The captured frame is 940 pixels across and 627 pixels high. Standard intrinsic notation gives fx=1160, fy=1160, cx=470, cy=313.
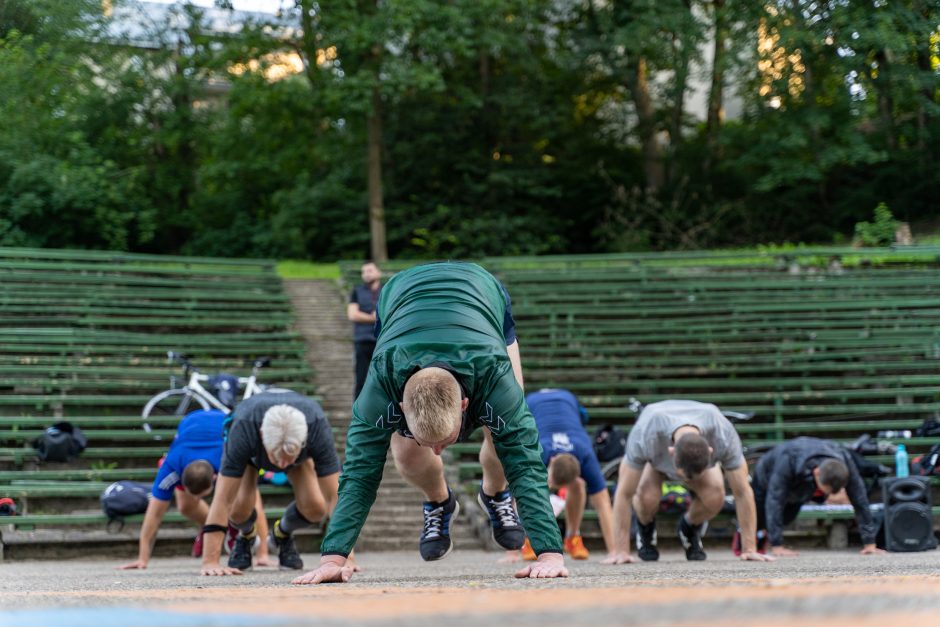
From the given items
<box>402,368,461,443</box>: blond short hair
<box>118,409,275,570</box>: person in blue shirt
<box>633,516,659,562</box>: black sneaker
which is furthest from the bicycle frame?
<box>402,368,461,443</box>: blond short hair

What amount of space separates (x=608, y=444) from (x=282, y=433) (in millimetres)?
4884

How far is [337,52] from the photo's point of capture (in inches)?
989

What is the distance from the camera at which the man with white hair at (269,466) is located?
6.68m

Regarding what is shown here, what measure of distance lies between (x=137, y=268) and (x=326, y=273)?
7.02 metres

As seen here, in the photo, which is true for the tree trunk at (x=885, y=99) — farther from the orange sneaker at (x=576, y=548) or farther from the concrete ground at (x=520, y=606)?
the concrete ground at (x=520, y=606)

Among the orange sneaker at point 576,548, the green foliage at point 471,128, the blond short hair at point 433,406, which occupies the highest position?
the green foliage at point 471,128

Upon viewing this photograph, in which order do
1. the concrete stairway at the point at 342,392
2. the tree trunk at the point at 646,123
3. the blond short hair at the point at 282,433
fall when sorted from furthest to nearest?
1. the tree trunk at the point at 646,123
2. the concrete stairway at the point at 342,392
3. the blond short hair at the point at 282,433

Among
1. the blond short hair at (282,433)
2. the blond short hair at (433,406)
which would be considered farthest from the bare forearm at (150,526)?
the blond short hair at (433,406)

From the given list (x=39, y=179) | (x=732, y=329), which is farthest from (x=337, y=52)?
(x=732, y=329)

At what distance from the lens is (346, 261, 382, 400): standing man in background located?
1091cm

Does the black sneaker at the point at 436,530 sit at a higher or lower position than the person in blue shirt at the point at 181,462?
higher

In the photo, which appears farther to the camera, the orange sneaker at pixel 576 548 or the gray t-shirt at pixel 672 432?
the orange sneaker at pixel 576 548

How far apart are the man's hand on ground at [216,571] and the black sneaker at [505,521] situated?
1.95m

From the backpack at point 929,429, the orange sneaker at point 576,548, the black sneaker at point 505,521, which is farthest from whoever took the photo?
the backpack at point 929,429
